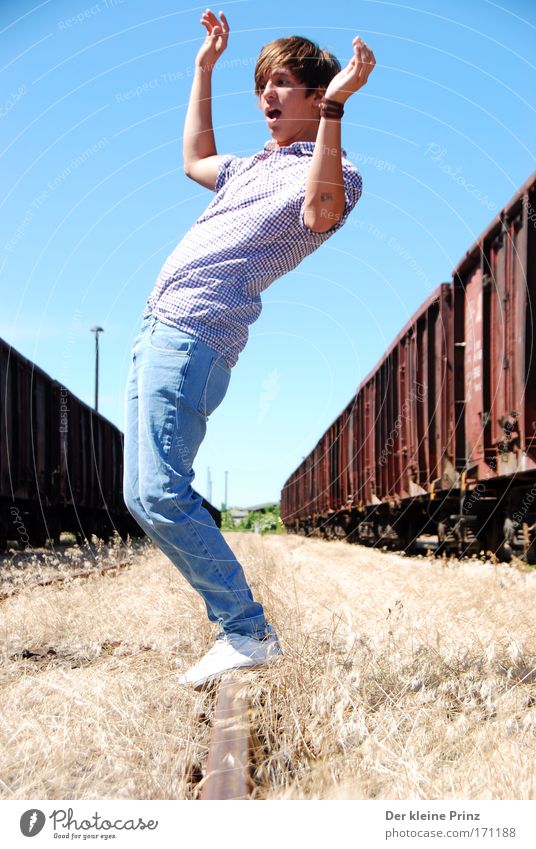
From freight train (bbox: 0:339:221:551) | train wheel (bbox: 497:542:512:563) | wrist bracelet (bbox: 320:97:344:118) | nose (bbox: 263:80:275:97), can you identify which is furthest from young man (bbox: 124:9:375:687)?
freight train (bbox: 0:339:221:551)

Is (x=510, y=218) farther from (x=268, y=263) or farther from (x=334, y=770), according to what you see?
(x=334, y=770)

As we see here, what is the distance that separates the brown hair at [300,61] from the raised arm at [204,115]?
26cm

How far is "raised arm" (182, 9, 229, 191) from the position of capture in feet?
8.98

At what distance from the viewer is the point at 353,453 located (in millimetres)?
18562

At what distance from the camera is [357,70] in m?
2.17

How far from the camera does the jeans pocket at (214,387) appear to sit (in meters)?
2.59

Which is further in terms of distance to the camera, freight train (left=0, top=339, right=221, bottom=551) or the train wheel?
freight train (left=0, top=339, right=221, bottom=551)

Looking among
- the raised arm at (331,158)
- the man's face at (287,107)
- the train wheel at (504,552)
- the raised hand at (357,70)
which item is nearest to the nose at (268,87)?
the man's face at (287,107)

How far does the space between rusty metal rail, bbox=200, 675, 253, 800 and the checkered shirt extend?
1.04 meters

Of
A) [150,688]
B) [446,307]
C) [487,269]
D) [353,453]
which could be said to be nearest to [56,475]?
[353,453]

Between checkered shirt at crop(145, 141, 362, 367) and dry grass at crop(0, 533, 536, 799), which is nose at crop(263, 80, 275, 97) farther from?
dry grass at crop(0, 533, 536, 799)

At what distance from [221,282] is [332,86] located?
2.14 feet

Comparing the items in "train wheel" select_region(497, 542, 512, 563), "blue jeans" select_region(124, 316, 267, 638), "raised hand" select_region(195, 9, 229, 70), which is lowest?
"train wheel" select_region(497, 542, 512, 563)

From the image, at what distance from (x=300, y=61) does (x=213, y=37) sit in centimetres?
42
